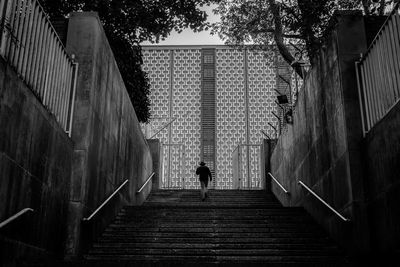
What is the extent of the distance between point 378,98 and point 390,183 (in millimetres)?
1311

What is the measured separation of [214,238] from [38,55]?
3.67 meters

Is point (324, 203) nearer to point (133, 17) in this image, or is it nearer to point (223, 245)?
point (223, 245)

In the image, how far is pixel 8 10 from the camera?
5148mm

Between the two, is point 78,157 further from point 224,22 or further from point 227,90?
point 227,90

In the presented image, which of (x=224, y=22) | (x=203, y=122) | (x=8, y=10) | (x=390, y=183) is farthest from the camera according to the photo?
(x=203, y=122)

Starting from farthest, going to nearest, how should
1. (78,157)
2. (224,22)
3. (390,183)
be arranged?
(224,22)
(78,157)
(390,183)

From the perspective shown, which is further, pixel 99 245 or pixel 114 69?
pixel 114 69

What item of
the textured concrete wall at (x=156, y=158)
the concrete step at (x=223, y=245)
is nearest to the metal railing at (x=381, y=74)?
the concrete step at (x=223, y=245)

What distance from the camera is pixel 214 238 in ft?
25.8

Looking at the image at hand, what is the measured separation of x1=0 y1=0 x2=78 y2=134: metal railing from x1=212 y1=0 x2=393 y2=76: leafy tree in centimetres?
573

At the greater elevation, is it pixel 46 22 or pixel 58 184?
pixel 46 22

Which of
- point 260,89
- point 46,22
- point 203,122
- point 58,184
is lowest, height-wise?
point 58,184

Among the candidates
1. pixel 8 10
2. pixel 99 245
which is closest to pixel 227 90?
pixel 99 245

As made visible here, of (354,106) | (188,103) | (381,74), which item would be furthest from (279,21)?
(381,74)
